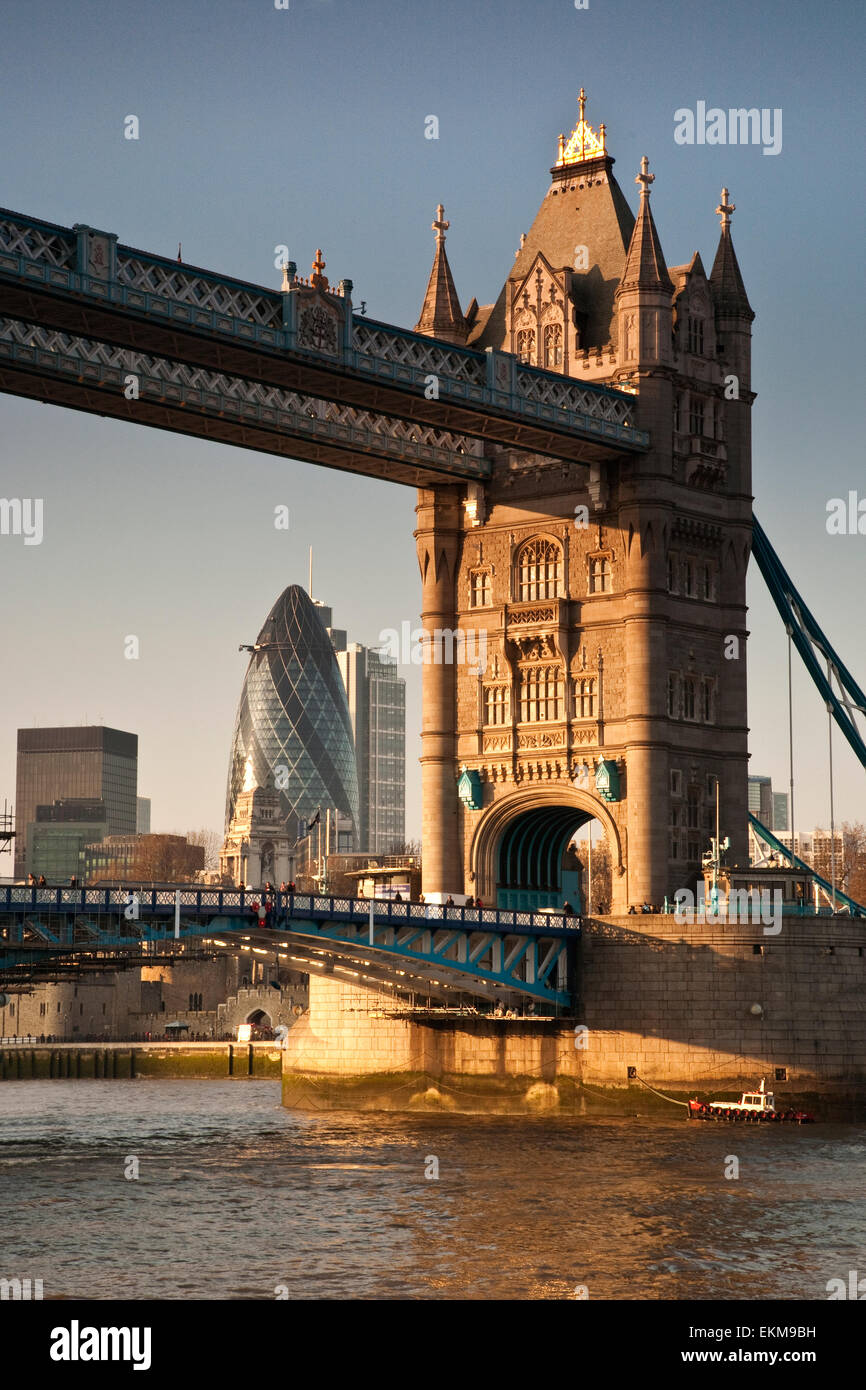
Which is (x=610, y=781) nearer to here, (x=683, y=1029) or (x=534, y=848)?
(x=534, y=848)

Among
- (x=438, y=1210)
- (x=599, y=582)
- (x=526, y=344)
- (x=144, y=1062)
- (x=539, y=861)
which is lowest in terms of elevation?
(x=144, y=1062)

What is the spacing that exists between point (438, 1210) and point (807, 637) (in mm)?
53278

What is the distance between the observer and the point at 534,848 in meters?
114

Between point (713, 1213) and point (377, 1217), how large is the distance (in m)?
10.0

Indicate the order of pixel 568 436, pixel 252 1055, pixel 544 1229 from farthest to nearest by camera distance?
pixel 252 1055 < pixel 568 436 < pixel 544 1229

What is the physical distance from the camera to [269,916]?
288ft

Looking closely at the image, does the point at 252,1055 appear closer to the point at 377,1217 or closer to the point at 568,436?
the point at 568,436

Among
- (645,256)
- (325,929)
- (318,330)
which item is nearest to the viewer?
(318,330)

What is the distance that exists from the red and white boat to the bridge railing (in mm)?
10547

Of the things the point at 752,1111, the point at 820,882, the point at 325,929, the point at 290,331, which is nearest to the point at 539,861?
the point at 820,882

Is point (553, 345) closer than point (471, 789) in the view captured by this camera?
Yes

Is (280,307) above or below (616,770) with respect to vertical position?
above

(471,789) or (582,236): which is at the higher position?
(582,236)
